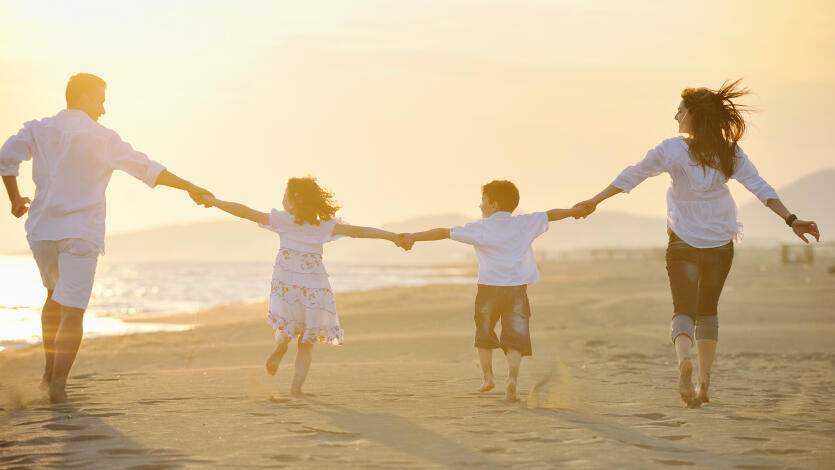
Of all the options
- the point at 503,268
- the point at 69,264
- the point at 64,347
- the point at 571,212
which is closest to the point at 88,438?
the point at 64,347

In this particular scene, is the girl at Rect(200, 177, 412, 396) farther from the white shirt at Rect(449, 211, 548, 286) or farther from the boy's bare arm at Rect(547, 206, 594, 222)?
the boy's bare arm at Rect(547, 206, 594, 222)

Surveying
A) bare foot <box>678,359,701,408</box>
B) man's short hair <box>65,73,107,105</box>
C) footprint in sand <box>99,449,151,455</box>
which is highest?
man's short hair <box>65,73,107,105</box>

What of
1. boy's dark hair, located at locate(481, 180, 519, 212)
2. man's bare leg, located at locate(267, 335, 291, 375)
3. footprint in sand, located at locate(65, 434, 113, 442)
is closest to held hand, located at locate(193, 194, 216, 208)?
man's bare leg, located at locate(267, 335, 291, 375)

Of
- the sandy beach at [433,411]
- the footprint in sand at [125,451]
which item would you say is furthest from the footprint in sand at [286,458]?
the footprint in sand at [125,451]

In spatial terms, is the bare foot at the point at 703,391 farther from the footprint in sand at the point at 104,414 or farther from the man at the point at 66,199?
the man at the point at 66,199

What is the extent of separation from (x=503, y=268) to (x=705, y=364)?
5.02 ft

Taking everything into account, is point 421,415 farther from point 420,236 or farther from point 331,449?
point 420,236

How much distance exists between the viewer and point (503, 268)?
20.2ft

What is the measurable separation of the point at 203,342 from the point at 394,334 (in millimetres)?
2982

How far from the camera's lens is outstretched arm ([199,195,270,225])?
629 centimetres

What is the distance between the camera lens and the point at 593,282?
2858 centimetres

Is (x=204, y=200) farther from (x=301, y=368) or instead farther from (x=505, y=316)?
(x=505, y=316)

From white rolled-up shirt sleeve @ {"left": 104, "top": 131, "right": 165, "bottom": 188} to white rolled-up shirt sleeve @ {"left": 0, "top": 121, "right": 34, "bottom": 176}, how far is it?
0.53 metres

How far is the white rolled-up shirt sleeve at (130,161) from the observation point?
569 centimetres
